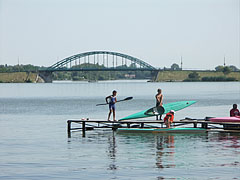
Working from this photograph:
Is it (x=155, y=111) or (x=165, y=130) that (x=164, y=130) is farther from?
(x=155, y=111)

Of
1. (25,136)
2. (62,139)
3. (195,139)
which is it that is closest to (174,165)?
(195,139)

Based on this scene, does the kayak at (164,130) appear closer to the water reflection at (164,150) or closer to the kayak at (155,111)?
the water reflection at (164,150)

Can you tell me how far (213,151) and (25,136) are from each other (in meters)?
12.1

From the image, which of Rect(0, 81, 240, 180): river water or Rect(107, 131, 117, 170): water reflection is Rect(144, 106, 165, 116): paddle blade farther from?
Rect(107, 131, 117, 170): water reflection

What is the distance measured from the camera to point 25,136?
32344 mm

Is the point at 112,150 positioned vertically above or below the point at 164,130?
below

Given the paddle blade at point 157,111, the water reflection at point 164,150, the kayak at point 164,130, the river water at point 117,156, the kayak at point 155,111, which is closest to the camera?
the river water at point 117,156

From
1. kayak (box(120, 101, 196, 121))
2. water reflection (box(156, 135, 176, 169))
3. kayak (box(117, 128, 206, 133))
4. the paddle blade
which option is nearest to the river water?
water reflection (box(156, 135, 176, 169))

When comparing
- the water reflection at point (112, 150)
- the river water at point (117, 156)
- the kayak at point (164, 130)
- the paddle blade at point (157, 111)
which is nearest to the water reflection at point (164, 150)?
the river water at point (117, 156)

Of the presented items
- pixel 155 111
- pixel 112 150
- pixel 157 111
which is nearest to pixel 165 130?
pixel 157 111

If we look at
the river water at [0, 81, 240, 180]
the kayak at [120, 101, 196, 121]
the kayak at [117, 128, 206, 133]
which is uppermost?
the kayak at [120, 101, 196, 121]

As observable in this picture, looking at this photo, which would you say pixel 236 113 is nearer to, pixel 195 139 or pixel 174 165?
pixel 195 139

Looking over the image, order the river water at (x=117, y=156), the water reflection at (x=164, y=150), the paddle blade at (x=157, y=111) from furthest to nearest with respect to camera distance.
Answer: the paddle blade at (x=157, y=111)
the water reflection at (x=164, y=150)
the river water at (x=117, y=156)

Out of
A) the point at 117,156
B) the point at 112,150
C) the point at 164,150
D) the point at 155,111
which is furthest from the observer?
the point at 155,111
